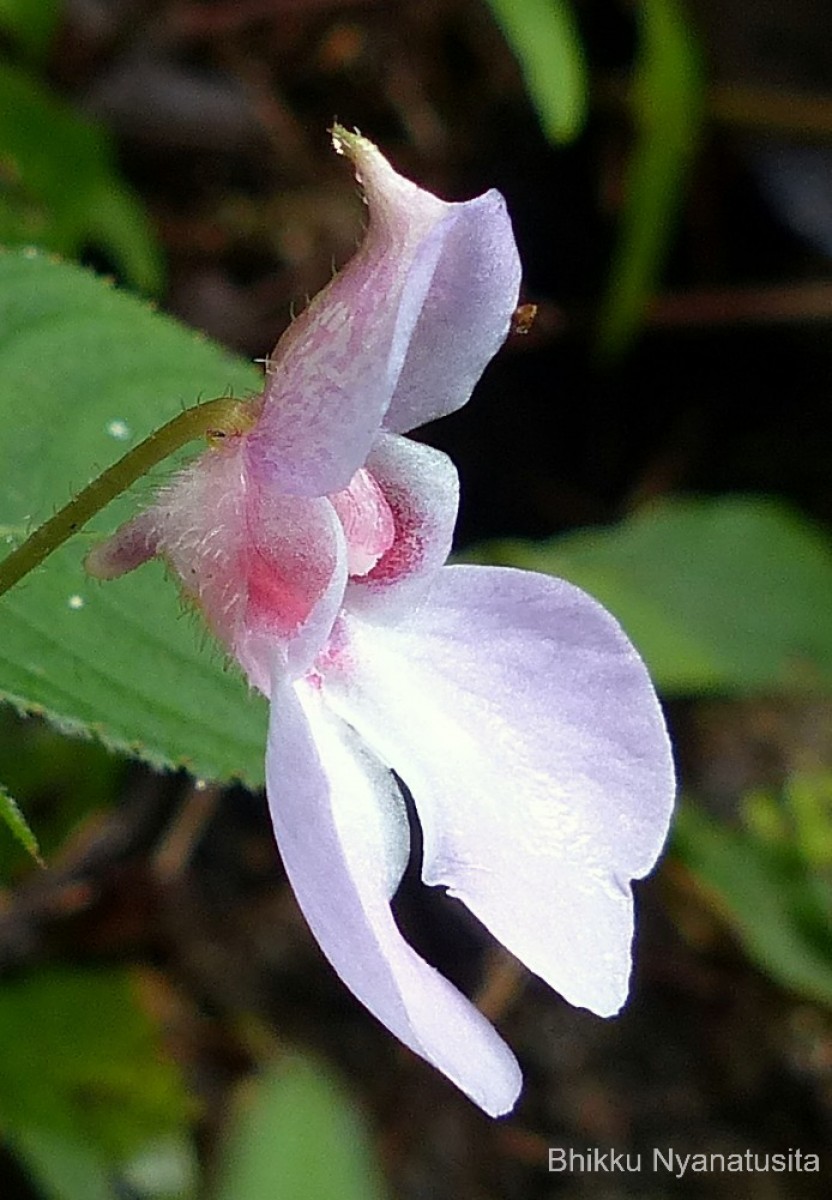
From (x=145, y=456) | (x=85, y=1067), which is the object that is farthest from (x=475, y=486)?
(x=145, y=456)

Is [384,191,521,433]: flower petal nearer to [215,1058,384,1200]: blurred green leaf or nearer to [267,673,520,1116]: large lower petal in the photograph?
[267,673,520,1116]: large lower petal

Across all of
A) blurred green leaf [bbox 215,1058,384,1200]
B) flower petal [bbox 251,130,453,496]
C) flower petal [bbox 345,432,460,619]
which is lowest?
blurred green leaf [bbox 215,1058,384,1200]

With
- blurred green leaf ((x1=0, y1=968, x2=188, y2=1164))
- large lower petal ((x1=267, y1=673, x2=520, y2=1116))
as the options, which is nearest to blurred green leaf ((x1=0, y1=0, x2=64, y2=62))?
blurred green leaf ((x1=0, y1=968, x2=188, y2=1164))

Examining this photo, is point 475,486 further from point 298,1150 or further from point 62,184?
point 298,1150

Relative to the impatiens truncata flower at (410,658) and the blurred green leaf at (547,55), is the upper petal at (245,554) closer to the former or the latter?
the impatiens truncata flower at (410,658)

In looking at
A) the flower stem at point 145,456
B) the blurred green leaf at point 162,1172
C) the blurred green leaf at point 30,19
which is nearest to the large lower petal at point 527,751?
the flower stem at point 145,456

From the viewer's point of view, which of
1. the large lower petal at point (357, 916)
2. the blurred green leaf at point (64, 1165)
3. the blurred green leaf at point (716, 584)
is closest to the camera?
the large lower petal at point (357, 916)
